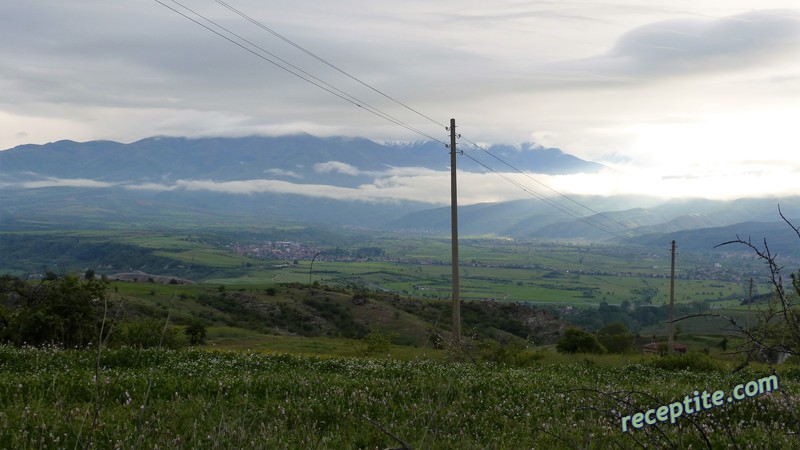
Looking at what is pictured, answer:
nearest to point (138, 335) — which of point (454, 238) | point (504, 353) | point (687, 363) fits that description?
point (504, 353)

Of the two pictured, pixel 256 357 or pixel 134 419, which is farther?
pixel 256 357

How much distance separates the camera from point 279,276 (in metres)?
137

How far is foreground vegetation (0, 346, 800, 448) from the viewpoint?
7684 mm

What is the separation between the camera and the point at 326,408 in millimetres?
10070

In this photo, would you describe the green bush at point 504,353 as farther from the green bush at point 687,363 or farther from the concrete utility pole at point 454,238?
the green bush at point 687,363

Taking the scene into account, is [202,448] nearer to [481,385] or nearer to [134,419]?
[134,419]

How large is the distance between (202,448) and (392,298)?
9399cm

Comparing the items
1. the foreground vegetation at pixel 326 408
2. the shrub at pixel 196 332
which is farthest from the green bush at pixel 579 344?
the foreground vegetation at pixel 326 408

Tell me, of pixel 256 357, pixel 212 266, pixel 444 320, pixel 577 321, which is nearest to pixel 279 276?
pixel 212 266

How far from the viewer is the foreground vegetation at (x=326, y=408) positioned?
25.2 ft

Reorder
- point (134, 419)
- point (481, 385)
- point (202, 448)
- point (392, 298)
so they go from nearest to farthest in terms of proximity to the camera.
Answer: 1. point (202, 448)
2. point (134, 419)
3. point (481, 385)
4. point (392, 298)

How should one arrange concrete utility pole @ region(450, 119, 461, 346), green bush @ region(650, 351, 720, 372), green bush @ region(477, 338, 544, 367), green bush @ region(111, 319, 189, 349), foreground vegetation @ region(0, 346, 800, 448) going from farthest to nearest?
1. concrete utility pole @ region(450, 119, 461, 346)
2. green bush @ region(477, 338, 544, 367)
3. green bush @ region(650, 351, 720, 372)
4. green bush @ region(111, 319, 189, 349)
5. foreground vegetation @ region(0, 346, 800, 448)

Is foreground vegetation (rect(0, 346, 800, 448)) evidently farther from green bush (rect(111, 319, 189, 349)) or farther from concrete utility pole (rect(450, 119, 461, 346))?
concrete utility pole (rect(450, 119, 461, 346))

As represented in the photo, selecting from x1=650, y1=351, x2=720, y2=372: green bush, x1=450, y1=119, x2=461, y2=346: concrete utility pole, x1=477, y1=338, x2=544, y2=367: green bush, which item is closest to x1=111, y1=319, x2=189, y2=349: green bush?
x1=477, y1=338, x2=544, y2=367: green bush
